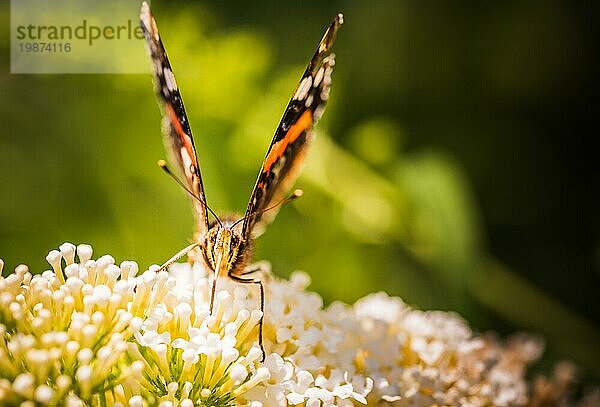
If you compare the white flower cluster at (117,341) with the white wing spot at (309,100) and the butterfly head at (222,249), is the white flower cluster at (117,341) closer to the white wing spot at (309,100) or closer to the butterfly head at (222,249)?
the butterfly head at (222,249)

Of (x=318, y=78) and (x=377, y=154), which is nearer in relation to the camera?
(x=318, y=78)

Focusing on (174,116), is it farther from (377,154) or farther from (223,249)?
(377,154)

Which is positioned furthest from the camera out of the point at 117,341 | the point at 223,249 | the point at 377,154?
the point at 377,154

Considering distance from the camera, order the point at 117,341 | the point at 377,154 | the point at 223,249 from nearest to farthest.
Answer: the point at 117,341 < the point at 223,249 < the point at 377,154

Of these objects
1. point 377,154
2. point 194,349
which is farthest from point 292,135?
point 377,154

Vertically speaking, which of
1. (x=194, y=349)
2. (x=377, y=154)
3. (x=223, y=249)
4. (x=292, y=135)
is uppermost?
(x=377, y=154)

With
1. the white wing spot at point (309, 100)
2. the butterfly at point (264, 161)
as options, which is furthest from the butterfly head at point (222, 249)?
the white wing spot at point (309, 100)
